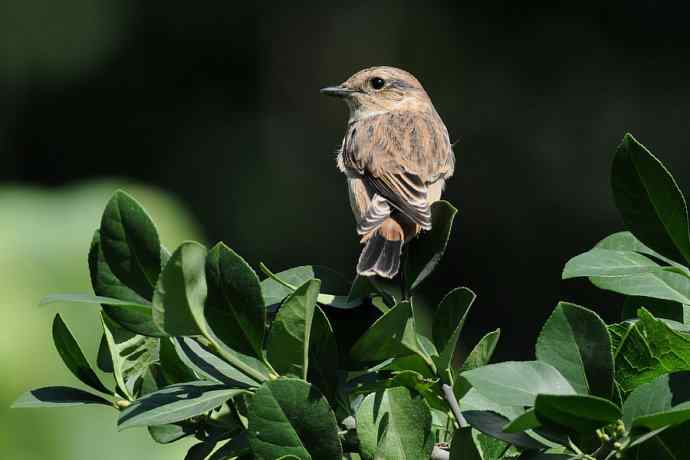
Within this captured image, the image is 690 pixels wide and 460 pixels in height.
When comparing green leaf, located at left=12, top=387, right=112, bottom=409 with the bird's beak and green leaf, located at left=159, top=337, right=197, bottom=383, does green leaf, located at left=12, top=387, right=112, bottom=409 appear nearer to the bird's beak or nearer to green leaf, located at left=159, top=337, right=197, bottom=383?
green leaf, located at left=159, top=337, right=197, bottom=383

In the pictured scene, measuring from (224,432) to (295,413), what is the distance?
0.12 m

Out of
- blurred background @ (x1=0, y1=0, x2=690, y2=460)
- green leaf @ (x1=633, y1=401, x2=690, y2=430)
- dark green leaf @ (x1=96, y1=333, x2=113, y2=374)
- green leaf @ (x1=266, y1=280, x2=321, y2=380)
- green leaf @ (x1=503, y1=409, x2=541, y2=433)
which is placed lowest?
blurred background @ (x1=0, y1=0, x2=690, y2=460)

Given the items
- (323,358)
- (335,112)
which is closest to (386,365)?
(323,358)

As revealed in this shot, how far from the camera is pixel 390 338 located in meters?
0.77

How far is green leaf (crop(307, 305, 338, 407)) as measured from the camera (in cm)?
81

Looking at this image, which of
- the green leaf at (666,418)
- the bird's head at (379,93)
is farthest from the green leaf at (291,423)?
the bird's head at (379,93)

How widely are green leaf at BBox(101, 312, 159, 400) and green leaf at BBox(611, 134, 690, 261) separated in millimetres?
395

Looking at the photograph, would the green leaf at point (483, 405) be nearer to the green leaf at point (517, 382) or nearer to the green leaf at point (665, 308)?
the green leaf at point (517, 382)

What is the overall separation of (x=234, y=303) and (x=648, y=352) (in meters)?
0.28

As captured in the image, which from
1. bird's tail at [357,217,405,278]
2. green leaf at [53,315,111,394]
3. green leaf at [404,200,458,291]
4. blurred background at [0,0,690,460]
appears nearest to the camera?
green leaf at [53,315,111,394]

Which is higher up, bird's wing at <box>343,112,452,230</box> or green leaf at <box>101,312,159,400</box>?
green leaf at <box>101,312,159,400</box>

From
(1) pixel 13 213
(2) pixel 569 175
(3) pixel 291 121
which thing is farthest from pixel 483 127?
(1) pixel 13 213

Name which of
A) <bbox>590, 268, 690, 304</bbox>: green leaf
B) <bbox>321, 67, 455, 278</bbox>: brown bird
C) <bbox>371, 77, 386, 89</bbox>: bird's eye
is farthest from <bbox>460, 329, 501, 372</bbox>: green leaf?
Answer: <bbox>371, 77, 386, 89</bbox>: bird's eye

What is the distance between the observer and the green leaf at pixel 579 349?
0.73m
